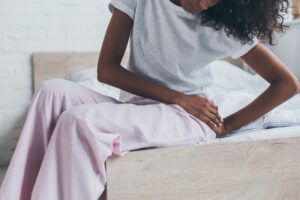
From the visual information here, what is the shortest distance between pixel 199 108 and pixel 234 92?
0.75 m

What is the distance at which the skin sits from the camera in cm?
76

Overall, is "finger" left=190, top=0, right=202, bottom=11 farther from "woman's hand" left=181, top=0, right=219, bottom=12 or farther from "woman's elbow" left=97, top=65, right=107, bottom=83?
"woman's elbow" left=97, top=65, right=107, bottom=83

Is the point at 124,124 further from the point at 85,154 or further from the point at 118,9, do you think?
the point at 118,9

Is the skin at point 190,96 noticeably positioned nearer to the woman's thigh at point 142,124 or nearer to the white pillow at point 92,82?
the woman's thigh at point 142,124

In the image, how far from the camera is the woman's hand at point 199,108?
0.75 meters

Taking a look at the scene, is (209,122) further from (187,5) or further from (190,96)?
(187,5)

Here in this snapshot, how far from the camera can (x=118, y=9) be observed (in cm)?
78

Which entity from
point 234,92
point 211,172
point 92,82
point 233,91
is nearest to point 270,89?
point 211,172

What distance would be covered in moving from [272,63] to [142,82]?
32 centimetres

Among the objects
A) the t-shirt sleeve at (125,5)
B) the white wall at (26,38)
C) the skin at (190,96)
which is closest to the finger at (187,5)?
the skin at (190,96)

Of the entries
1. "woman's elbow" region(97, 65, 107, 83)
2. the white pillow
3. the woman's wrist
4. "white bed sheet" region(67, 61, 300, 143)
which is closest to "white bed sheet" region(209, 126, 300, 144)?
"white bed sheet" region(67, 61, 300, 143)

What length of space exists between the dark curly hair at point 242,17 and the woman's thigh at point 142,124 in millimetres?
217

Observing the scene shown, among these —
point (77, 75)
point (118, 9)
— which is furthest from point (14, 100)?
point (118, 9)

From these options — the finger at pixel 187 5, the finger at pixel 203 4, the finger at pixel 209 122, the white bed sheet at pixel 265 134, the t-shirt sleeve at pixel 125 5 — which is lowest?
the white bed sheet at pixel 265 134
